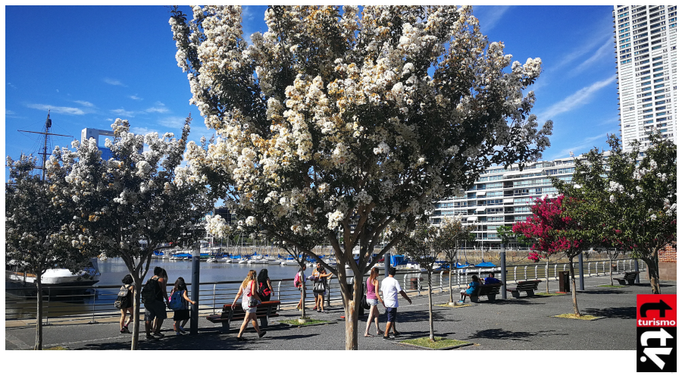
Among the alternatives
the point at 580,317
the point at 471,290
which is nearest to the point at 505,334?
the point at 580,317

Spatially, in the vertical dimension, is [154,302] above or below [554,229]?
below

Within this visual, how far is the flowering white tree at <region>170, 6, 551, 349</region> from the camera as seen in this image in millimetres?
6191

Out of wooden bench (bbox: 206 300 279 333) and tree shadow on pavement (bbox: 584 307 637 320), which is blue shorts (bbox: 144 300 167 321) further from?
tree shadow on pavement (bbox: 584 307 637 320)

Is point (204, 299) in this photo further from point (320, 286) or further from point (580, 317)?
point (580, 317)

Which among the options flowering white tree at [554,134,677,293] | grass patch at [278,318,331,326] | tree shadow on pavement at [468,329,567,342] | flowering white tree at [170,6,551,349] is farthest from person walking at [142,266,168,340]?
flowering white tree at [554,134,677,293]

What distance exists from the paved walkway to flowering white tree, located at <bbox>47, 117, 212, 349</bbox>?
2018mm

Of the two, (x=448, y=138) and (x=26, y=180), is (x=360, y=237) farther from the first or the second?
(x=26, y=180)

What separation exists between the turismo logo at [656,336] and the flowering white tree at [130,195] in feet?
25.2

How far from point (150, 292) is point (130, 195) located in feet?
9.63

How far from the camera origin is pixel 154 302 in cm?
1055

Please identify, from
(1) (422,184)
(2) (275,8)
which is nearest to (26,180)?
(2) (275,8)

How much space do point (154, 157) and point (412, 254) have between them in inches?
308

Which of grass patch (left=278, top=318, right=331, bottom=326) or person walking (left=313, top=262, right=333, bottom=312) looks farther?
person walking (left=313, top=262, right=333, bottom=312)

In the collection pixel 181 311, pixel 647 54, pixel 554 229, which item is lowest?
pixel 181 311
